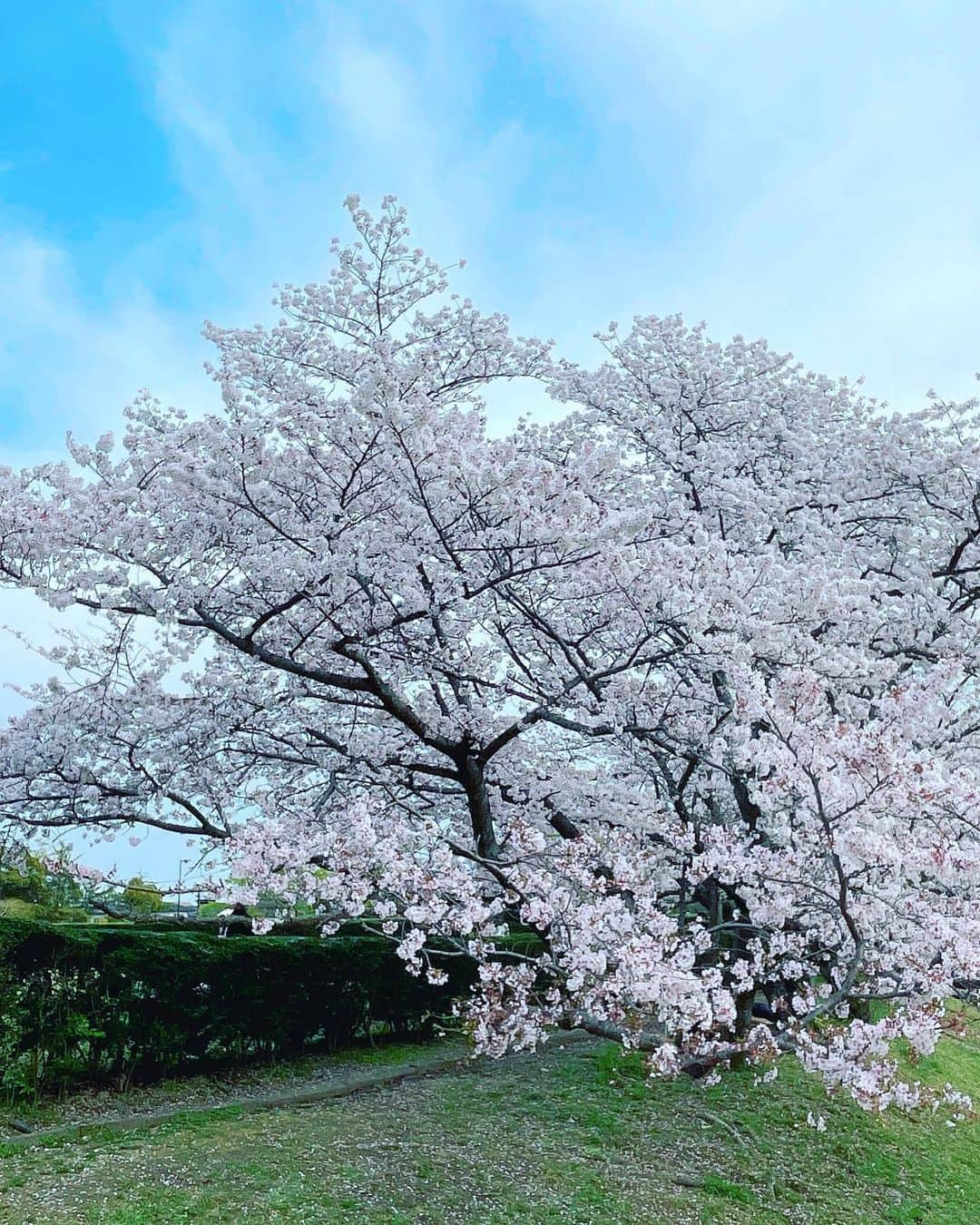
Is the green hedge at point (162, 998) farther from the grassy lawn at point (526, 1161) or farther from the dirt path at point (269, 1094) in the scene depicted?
the grassy lawn at point (526, 1161)

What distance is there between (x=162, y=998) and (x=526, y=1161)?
Answer: 266 cm

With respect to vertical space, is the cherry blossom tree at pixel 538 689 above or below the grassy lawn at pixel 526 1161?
above

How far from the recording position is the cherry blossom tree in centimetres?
494

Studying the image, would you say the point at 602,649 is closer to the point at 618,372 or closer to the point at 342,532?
the point at 342,532

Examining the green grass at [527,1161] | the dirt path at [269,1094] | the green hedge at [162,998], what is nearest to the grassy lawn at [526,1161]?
the green grass at [527,1161]

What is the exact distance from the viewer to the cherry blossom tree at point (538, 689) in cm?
494

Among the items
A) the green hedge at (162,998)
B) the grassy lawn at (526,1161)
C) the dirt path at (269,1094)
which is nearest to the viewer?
the grassy lawn at (526,1161)

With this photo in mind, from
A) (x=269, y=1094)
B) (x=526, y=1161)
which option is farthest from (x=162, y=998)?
(x=526, y=1161)

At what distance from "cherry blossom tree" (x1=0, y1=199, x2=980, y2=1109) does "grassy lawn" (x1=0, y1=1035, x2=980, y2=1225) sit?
0.57m

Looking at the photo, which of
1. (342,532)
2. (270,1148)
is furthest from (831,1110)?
(342,532)

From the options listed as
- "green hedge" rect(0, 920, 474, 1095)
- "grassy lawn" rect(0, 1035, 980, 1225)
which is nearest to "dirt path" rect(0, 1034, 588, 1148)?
"grassy lawn" rect(0, 1035, 980, 1225)

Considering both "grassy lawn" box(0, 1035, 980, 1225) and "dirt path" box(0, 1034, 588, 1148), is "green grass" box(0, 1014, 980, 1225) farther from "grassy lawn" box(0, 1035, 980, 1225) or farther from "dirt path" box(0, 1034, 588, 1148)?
"dirt path" box(0, 1034, 588, 1148)

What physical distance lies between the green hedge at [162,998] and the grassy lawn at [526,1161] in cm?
84

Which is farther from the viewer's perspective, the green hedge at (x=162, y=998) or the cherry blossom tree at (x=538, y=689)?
the green hedge at (x=162, y=998)
